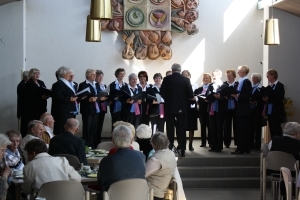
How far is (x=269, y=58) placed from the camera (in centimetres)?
1429

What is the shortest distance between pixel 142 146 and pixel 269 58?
21.4 feet

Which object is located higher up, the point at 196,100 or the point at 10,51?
the point at 10,51

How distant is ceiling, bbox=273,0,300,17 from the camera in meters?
13.3

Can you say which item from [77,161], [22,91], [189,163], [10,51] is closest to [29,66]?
[10,51]

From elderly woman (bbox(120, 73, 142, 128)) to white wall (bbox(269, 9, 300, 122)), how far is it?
3.42 meters

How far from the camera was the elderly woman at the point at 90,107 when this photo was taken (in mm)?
12242

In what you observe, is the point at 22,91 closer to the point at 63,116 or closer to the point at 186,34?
the point at 63,116

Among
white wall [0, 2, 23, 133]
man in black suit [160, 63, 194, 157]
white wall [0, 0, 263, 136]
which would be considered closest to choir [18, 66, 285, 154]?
man in black suit [160, 63, 194, 157]

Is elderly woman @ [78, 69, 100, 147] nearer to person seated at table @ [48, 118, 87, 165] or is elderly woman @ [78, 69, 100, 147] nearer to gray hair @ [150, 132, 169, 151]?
person seated at table @ [48, 118, 87, 165]

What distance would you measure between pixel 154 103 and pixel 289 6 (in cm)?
373

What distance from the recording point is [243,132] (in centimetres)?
1223

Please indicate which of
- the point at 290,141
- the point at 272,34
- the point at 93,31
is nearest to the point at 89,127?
the point at 93,31

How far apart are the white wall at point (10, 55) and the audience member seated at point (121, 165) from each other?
27.3ft

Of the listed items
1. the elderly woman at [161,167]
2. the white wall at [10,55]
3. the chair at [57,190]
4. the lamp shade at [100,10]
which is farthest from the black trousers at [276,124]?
the chair at [57,190]
